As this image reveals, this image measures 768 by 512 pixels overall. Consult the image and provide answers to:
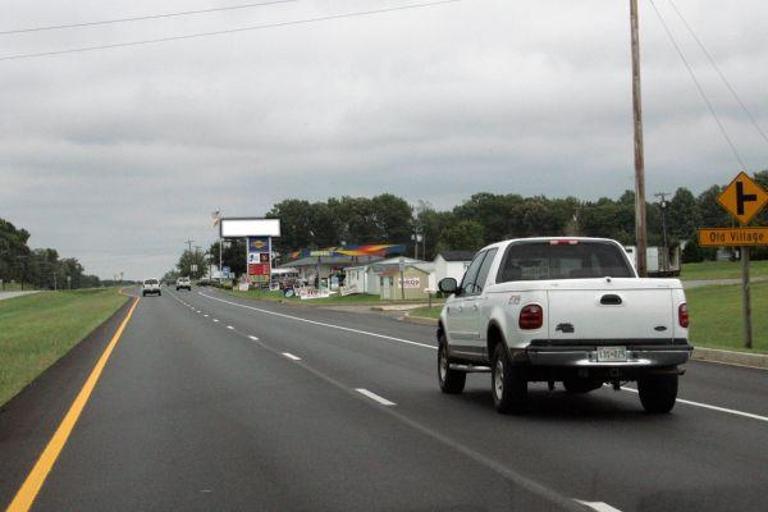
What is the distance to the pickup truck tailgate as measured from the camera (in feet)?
35.4

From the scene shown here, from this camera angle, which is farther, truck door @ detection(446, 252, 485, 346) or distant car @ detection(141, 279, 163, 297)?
distant car @ detection(141, 279, 163, 297)

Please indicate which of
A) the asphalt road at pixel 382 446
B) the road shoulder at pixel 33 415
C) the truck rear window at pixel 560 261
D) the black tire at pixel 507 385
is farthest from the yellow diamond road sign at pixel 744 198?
the road shoulder at pixel 33 415

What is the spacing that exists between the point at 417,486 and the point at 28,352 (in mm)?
18036

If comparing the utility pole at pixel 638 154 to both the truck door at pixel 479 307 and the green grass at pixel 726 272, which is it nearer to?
the truck door at pixel 479 307

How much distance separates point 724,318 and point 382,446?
834 inches

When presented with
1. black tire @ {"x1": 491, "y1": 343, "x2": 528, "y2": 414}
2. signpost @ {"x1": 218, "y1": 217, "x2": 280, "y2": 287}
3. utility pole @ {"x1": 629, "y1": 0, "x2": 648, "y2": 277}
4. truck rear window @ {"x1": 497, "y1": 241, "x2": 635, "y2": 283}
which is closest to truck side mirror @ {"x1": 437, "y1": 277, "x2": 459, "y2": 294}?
truck rear window @ {"x1": 497, "y1": 241, "x2": 635, "y2": 283}

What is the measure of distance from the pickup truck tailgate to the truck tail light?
3.5 inches

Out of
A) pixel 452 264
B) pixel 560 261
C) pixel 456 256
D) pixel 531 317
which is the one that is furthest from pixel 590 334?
pixel 456 256

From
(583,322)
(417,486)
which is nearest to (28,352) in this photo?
(583,322)

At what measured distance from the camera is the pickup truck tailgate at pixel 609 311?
35.4ft

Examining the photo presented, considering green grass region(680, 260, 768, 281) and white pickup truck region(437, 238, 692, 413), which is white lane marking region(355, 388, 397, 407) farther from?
green grass region(680, 260, 768, 281)

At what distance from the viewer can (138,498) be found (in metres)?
7.24

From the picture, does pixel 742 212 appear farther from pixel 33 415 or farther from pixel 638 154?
pixel 33 415

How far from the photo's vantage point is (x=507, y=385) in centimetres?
1125
